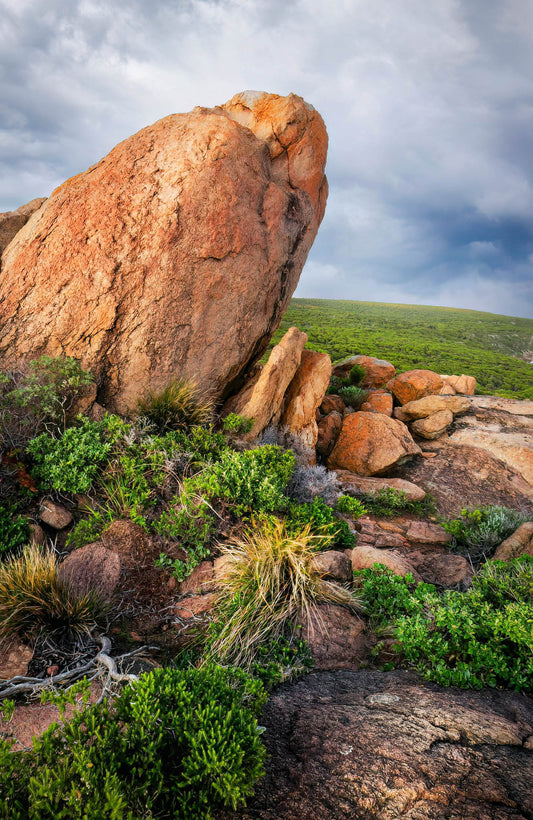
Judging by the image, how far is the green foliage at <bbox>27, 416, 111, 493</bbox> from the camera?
5.82 metres

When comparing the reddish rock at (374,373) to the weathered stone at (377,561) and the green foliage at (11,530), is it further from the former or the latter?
the green foliage at (11,530)

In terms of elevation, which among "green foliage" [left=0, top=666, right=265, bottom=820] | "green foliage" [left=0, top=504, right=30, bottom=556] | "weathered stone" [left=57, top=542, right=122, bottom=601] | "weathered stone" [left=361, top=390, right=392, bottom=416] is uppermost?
"weathered stone" [left=361, top=390, right=392, bottom=416]

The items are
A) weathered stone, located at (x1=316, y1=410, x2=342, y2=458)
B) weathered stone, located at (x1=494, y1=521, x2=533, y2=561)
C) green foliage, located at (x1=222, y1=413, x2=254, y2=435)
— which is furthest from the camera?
weathered stone, located at (x1=316, y1=410, x2=342, y2=458)

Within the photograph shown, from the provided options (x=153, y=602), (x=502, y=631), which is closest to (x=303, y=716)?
(x=502, y=631)

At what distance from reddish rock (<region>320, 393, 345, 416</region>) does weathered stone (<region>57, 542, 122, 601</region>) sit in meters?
8.17

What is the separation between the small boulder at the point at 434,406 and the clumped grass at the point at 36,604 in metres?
10.6

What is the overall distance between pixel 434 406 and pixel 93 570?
34.8 ft

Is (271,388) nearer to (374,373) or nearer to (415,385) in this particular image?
(415,385)

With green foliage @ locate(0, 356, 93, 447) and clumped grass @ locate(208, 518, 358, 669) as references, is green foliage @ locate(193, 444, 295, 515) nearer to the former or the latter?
clumped grass @ locate(208, 518, 358, 669)

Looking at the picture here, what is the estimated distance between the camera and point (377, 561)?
212 inches

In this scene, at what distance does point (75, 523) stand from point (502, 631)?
5.53 meters

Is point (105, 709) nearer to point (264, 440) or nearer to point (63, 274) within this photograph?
point (264, 440)

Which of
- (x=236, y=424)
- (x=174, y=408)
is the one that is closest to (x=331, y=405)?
(x=236, y=424)

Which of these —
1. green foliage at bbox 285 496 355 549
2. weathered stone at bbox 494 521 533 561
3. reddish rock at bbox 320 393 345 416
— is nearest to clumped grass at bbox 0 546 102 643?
green foliage at bbox 285 496 355 549
